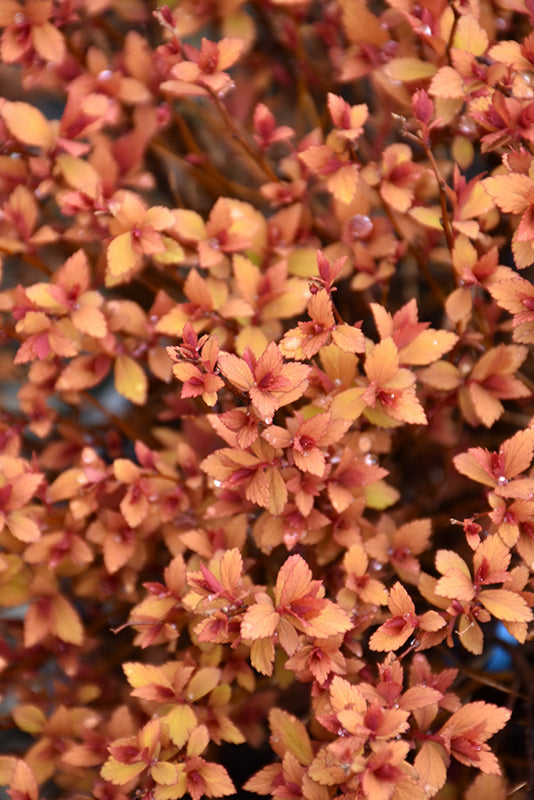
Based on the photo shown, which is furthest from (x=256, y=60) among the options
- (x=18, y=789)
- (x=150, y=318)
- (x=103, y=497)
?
(x=18, y=789)

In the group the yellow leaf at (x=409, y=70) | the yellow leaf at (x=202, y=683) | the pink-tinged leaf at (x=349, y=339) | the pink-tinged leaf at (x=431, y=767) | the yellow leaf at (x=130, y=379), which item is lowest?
the pink-tinged leaf at (x=431, y=767)

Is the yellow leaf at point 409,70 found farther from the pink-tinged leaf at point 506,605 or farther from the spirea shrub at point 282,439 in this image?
the pink-tinged leaf at point 506,605

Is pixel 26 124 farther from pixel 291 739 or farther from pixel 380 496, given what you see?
pixel 291 739

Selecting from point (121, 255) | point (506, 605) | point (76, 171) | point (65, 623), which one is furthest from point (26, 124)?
point (506, 605)

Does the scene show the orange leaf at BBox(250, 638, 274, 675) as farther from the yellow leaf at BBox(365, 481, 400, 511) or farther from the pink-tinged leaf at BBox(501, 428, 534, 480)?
the pink-tinged leaf at BBox(501, 428, 534, 480)

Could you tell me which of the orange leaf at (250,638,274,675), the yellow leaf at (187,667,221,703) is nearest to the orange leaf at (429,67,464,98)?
the orange leaf at (250,638,274,675)

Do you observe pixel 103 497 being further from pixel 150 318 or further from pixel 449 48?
pixel 449 48

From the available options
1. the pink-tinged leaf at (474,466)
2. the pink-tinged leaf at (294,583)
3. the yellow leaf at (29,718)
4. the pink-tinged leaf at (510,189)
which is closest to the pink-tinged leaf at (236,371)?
the pink-tinged leaf at (294,583)
